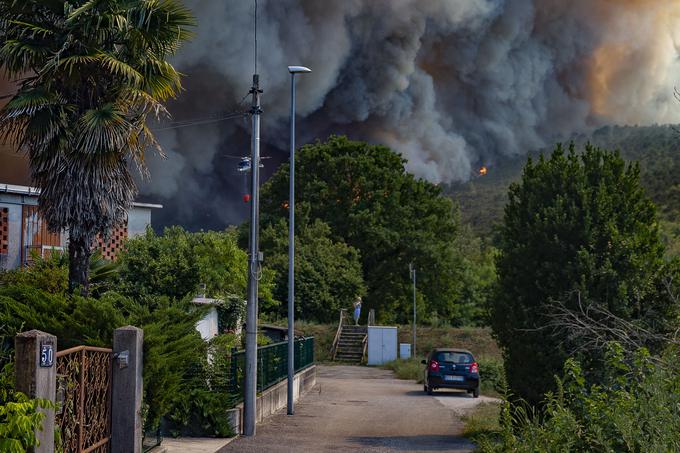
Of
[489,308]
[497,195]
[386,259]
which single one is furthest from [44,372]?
[497,195]

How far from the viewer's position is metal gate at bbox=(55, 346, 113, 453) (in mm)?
10570

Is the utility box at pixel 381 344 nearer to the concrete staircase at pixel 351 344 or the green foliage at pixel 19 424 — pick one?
the concrete staircase at pixel 351 344

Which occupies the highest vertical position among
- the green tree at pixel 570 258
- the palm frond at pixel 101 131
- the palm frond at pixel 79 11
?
the palm frond at pixel 79 11

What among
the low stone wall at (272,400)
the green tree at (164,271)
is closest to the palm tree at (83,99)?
the low stone wall at (272,400)

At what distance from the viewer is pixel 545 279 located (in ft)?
55.6

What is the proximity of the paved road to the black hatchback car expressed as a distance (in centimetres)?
45

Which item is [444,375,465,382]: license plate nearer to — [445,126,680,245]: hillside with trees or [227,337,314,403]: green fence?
[227,337,314,403]: green fence

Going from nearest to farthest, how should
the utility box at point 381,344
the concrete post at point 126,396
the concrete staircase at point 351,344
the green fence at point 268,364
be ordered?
the concrete post at point 126,396 < the green fence at point 268,364 < the utility box at point 381,344 < the concrete staircase at point 351,344

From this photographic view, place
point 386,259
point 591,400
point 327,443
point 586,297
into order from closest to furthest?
point 591,400 < point 586,297 < point 327,443 < point 386,259

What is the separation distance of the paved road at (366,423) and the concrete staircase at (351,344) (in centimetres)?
1736

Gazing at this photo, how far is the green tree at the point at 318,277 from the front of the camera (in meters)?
57.4

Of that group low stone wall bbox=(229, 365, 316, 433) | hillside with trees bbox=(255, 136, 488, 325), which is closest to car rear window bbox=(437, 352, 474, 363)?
low stone wall bbox=(229, 365, 316, 433)

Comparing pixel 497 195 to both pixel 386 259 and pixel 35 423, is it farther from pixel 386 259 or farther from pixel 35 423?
pixel 35 423

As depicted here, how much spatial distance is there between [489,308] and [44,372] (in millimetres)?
10705
